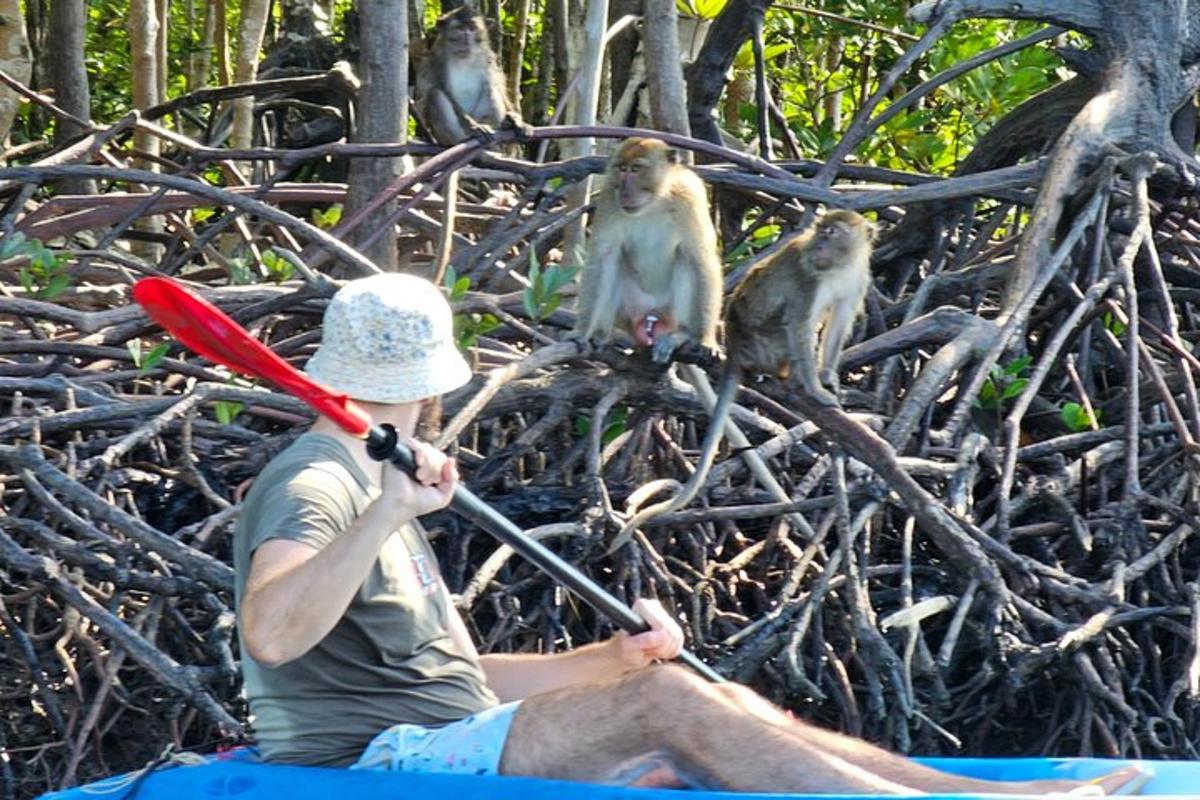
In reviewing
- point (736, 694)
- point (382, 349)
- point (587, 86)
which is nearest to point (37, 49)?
point (587, 86)

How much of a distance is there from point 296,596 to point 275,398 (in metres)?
1.96

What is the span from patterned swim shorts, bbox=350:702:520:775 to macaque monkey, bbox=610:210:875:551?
6.59ft

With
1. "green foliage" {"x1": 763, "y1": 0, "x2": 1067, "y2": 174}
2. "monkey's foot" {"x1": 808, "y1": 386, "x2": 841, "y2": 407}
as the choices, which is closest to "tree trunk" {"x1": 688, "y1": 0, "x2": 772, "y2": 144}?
"green foliage" {"x1": 763, "y1": 0, "x2": 1067, "y2": 174}

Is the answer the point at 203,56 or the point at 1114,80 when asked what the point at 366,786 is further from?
the point at 203,56

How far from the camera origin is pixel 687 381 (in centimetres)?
539

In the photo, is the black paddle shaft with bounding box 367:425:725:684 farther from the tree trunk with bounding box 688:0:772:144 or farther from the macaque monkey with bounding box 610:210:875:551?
the tree trunk with bounding box 688:0:772:144

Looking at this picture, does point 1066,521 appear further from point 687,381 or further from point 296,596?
point 296,596

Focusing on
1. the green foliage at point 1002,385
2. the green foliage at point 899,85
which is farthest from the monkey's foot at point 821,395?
the green foliage at point 899,85

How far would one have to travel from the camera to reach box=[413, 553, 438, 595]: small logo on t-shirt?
322cm

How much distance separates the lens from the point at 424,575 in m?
3.24

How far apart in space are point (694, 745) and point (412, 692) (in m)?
0.47

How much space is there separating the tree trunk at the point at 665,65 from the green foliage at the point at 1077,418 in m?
1.55

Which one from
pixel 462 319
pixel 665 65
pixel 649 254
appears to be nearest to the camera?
pixel 462 319

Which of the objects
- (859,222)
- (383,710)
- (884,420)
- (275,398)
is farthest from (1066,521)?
(383,710)
